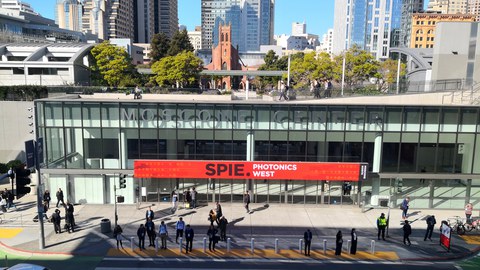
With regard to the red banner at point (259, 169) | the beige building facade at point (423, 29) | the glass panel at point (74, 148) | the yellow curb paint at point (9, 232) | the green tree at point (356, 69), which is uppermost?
the beige building facade at point (423, 29)

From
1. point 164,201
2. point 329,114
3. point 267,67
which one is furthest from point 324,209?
point 267,67

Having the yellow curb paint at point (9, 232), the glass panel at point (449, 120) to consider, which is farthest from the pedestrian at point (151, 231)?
the glass panel at point (449, 120)

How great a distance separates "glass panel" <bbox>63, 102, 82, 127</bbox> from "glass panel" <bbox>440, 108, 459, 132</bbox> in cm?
2520

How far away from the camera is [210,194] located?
28422 mm

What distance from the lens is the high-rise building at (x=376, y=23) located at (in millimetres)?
165375

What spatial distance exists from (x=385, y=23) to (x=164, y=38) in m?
114

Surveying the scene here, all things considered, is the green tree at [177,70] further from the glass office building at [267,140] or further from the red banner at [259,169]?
the red banner at [259,169]

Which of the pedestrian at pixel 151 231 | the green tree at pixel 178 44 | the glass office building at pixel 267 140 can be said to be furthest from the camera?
the green tree at pixel 178 44

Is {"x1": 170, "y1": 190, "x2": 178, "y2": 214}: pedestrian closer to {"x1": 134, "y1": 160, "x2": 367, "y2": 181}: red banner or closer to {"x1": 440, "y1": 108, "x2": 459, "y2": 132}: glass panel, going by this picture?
{"x1": 134, "y1": 160, "x2": 367, "y2": 181}: red banner

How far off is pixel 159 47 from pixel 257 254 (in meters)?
75.8

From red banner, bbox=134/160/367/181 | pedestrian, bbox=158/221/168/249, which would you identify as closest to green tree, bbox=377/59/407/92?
red banner, bbox=134/160/367/181

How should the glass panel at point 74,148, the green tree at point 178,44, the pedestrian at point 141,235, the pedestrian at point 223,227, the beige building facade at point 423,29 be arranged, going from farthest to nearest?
the beige building facade at point 423,29 < the green tree at point 178,44 < the glass panel at point 74,148 < the pedestrian at point 223,227 < the pedestrian at point 141,235

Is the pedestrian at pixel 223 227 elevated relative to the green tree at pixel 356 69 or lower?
lower

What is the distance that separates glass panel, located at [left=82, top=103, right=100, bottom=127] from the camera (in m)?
26.7
